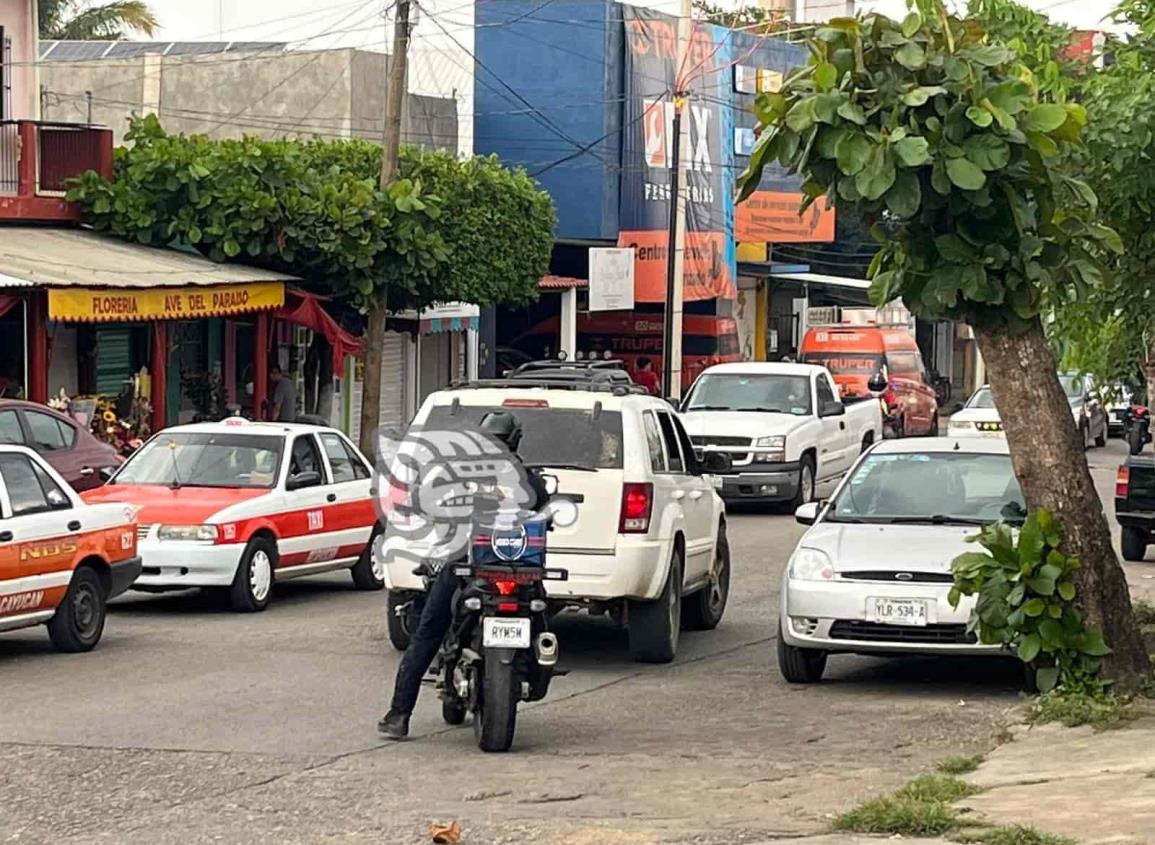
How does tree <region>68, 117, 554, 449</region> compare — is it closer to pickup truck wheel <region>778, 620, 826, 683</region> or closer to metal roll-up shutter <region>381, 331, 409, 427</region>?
metal roll-up shutter <region>381, 331, 409, 427</region>

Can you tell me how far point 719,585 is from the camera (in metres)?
16.5

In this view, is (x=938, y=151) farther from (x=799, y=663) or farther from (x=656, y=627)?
(x=656, y=627)

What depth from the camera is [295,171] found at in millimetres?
29234

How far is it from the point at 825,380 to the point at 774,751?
18.8m

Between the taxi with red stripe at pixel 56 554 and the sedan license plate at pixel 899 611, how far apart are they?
5.56m

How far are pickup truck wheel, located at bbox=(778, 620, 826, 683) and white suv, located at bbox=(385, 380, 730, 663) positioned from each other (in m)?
1.09

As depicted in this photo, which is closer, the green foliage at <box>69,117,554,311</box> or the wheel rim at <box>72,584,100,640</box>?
the wheel rim at <box>72,584,100,640</box>

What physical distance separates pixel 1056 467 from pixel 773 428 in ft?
50.3

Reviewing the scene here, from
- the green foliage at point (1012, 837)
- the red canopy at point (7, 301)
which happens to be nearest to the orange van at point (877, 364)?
the red canopy at point (7, 301)

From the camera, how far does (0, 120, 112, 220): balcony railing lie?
27.7 meters

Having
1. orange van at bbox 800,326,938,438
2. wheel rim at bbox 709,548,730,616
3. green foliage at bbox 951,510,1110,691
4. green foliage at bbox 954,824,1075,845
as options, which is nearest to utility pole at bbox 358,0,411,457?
wheel rim at bbox 709,548,730,616

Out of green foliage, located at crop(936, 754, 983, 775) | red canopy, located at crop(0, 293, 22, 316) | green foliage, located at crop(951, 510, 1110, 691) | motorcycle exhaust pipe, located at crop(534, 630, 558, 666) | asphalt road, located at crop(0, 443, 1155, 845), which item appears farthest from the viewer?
red canopy, located at crop(0, 293, 22, 316)

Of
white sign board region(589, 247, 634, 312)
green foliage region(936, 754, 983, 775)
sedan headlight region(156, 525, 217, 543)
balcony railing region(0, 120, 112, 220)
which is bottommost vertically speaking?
green foliage region(936, 754, 983, 775)

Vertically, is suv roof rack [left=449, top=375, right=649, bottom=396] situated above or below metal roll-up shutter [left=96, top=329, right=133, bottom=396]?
above
